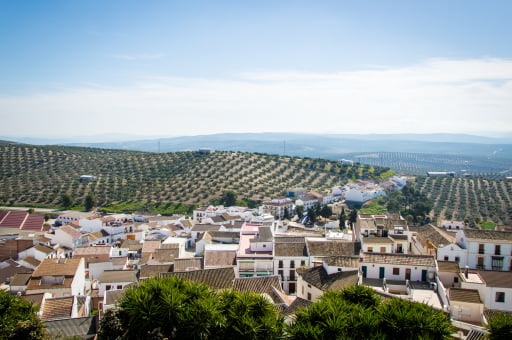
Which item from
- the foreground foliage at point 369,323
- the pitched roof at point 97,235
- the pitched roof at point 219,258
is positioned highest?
the foreground foliage at point 369,323

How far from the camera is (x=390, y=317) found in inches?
572

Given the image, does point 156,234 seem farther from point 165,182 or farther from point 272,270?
point 165,182

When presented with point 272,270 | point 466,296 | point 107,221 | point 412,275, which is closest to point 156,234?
point 107,221

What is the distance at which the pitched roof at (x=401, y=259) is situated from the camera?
77.1 ft

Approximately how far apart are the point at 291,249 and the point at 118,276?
13.6 m

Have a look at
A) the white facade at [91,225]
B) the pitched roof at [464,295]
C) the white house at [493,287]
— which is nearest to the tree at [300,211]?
the white facade at [91,225]

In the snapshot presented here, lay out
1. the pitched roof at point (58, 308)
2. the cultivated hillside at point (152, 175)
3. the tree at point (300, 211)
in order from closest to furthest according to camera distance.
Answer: the pitched roof at point (58, 308) < the tree at point (300, 211) < the cultivated hillside at point (152, 175)

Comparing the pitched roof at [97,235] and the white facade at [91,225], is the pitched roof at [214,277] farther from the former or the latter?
the white facade at [91,225]

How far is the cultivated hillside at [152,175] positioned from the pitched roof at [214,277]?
173ft

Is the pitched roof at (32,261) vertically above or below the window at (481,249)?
below

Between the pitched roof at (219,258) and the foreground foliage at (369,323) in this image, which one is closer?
the foreground foliage at (369,323)

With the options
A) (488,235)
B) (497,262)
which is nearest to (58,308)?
(497,262)

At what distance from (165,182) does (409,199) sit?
52.6 m

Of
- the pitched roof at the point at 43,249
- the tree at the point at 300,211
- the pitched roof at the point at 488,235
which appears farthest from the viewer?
the tree at the point at 300,211
